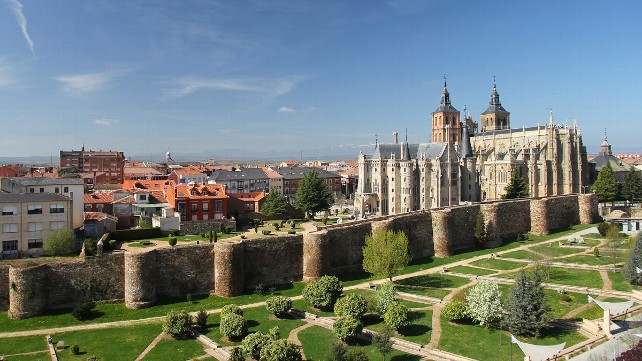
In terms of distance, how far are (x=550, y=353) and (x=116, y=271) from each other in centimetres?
2500

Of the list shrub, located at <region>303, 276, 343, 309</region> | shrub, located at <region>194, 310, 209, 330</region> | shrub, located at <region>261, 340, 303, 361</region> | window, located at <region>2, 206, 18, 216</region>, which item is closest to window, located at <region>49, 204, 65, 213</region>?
window, located at <region>2, 206, 18, 216</region>

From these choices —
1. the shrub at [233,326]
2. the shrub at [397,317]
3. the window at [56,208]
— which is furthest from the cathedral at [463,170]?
the shrub at [233,326]

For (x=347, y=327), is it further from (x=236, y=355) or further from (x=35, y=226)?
(x=35, y=226)

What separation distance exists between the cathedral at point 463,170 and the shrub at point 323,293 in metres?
36.0

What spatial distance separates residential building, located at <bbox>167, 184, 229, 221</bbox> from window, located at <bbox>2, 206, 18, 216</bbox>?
51.4 ft

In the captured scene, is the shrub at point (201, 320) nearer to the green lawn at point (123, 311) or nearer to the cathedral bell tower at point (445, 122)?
the green lawn at point (123, 311)

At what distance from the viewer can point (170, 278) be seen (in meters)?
33.8

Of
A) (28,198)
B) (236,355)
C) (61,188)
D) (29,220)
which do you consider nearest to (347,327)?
(236,355)

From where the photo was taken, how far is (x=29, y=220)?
4097cm

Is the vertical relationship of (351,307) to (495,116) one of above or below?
below

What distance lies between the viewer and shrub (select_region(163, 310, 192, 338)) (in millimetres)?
28188

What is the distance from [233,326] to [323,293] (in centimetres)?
629

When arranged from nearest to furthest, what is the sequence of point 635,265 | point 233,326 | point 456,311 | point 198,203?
point 233,326, point 456,311, point 635,265, point 198,203

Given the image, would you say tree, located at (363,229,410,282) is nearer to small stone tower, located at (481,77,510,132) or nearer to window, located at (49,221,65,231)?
window, located at (49,221,65,231)
